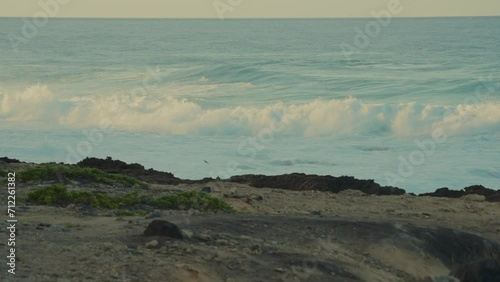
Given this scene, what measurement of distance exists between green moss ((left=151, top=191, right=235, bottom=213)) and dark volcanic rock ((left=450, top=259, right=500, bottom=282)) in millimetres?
3509

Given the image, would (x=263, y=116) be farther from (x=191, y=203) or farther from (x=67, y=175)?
(x=191, y=203)

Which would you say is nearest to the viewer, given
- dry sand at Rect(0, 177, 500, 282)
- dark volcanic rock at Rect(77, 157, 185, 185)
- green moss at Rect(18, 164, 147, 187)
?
dry sand at Rect(0, 177, 500, 282)

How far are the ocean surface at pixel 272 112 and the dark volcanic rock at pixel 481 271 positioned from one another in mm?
10829

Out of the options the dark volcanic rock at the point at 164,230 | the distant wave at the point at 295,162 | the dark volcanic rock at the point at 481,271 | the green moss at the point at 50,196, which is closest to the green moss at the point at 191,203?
the green moss at the point at 50,196

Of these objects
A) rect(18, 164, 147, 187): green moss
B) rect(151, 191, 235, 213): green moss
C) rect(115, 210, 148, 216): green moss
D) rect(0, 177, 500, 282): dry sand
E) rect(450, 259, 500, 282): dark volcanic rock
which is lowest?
rect(450, 259, 500, 282): dark volcanic rock

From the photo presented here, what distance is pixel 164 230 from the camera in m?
8.43

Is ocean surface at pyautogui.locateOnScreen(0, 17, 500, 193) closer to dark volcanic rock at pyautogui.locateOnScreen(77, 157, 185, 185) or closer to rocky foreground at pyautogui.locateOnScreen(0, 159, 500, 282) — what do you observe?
dark volcanic rock at pyautogui.locateOnScreen(77, 157, 185, 185)

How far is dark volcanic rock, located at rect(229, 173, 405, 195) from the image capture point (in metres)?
14.8

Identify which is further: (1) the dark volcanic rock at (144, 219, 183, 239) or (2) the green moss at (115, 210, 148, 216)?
(2) the green moss at (115, 210, 148, 216)

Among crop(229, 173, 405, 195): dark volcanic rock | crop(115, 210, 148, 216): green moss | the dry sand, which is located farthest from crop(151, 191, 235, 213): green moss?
crop(229, 173, 405, 195): dark volcanic rock

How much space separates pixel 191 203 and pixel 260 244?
2.79m

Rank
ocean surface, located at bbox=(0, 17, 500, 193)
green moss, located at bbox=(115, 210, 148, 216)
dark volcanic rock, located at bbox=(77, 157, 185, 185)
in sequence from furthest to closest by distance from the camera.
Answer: ocean surface, located at bbox=(0, 17, 500, 193) < dark volcanic rock, located at bbox=(77, 157, 185, 185) < green moss, located at bbox=(115, 210, 148, 216)

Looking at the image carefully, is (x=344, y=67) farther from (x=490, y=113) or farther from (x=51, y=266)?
(x=51, y=266)

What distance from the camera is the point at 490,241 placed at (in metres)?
9.84
